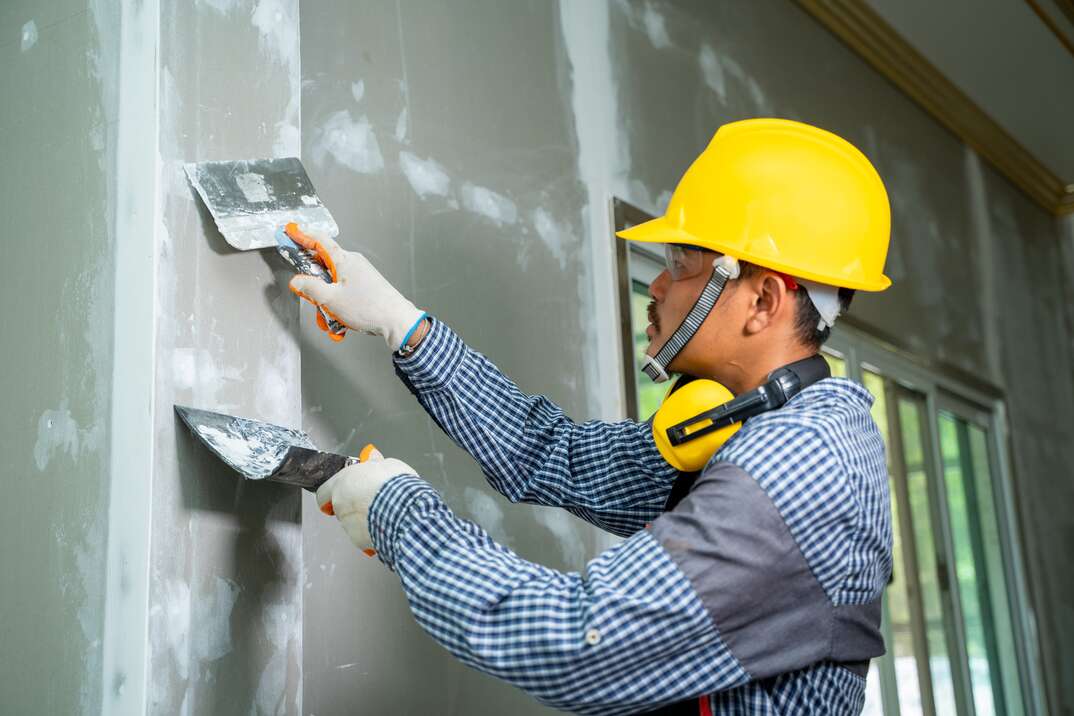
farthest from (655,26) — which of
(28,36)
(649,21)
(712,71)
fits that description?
(28,36)

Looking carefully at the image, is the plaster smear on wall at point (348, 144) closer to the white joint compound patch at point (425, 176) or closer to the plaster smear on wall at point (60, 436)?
the white joint compound patch at point (425, 176)

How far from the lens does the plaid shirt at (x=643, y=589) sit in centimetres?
129

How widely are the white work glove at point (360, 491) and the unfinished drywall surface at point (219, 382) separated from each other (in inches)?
6.4

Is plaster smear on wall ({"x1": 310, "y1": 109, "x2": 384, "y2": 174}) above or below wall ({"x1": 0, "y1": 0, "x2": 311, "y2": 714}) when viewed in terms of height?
above

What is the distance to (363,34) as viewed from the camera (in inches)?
82.8

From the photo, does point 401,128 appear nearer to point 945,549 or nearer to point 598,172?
point 598,172

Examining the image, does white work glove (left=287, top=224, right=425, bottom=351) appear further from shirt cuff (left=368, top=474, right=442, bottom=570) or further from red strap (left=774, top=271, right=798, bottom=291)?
red strap (left=774, top=271, right=798, bottom=291)

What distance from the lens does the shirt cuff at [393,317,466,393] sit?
1793 millimetres

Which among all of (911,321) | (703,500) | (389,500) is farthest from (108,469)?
(911,321)

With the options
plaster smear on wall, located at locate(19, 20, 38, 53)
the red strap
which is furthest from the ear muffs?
plaster smear on wall, located at locate(19, 20, 38, 53)

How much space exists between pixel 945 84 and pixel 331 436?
3.54 m

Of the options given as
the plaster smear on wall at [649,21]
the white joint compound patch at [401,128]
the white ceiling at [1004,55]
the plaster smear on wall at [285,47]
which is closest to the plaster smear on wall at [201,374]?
the plaster smear on wall at [285,47]

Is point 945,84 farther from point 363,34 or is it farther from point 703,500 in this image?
point 703,500

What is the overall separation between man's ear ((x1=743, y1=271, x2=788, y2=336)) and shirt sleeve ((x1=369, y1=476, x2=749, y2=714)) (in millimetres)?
474
